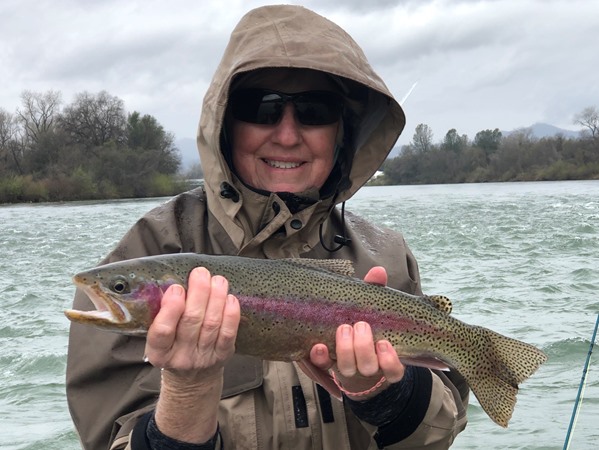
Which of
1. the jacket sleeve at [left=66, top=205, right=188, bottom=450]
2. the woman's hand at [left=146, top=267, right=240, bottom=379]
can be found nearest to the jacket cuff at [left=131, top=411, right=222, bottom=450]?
the jacket sleeve at [left=66, top=205, right=188, bottom=450]

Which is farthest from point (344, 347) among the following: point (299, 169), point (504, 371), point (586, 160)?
point (586, 160)

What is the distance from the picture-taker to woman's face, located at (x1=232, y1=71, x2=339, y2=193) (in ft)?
11.4

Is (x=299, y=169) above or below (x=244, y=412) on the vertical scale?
above

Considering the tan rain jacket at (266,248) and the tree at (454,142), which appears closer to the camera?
the tan rain jacket at (266,248)

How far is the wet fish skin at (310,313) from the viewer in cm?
271

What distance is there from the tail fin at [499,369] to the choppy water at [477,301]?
3324 mm

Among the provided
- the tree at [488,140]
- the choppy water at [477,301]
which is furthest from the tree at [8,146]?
the tree at [488,140]

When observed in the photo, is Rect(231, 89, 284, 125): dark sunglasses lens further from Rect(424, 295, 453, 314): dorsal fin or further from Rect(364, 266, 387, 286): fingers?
Rect(424, 295, 453, 314): dorsal fin

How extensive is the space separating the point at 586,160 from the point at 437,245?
69.9m

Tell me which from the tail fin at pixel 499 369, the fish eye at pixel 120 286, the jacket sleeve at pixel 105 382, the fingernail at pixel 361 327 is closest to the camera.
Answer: the fish eye at pixel 120 286

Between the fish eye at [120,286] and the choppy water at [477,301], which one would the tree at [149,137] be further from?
the fish eye at [120,286]

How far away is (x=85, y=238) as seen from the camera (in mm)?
22359

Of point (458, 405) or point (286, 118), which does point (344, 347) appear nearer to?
point (458, 405)

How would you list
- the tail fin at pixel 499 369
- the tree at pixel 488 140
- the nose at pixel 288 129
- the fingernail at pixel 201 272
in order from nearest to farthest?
the fingernail at pixel 201 272 → the tail fin at pixel 499 369 → the nose at pixel 288 129 → the tree at pixel 488 140
